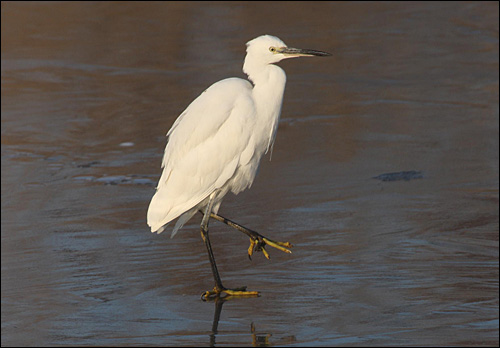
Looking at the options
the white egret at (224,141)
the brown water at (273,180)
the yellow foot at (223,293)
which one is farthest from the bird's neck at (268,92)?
the brown water at (273,180)

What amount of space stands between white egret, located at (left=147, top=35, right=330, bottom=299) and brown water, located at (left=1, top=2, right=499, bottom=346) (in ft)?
2.37

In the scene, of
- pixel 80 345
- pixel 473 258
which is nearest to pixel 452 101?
pixel 473 258

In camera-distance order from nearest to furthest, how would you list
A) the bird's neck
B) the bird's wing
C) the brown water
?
the bird's neck < the bird's wing < the brown water

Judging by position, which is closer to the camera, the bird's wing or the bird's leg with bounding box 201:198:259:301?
the bird's wing

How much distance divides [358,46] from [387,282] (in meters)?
8.04

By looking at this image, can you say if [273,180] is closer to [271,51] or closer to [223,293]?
[223,293]

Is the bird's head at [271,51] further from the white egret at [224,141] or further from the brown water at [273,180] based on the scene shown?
the brown water at [273,180]

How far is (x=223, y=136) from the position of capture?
5.93 metres

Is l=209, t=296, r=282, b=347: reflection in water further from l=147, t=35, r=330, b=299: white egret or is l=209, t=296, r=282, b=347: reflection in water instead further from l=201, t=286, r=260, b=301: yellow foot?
l=147, t=35, r=330, b=299: white egret

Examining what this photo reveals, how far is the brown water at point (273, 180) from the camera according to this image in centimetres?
621

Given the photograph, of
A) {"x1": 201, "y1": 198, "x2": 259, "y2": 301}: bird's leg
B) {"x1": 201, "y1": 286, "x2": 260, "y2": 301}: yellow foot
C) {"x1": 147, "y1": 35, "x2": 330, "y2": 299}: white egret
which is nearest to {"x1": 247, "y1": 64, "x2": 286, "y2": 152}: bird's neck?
{"x1": 147, "y1": 35, "x2": 330, "y2": 299}: white egret

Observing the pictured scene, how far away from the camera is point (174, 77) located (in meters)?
13.4

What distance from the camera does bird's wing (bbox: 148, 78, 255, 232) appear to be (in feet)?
19.0

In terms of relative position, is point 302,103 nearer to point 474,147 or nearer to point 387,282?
point 474,147
